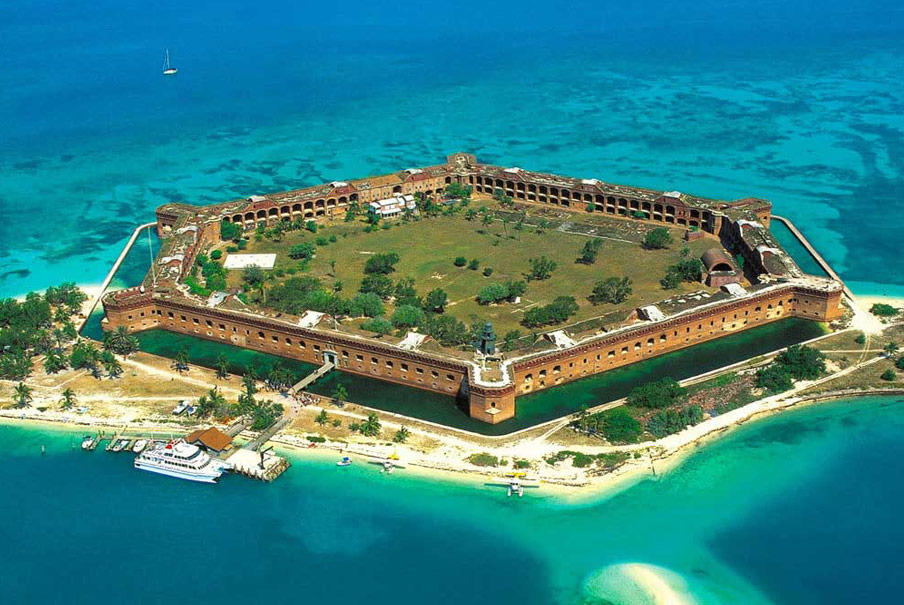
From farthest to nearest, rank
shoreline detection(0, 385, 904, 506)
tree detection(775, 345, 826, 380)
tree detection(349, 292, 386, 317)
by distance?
tree detection(349, 292, 386, 317)
tree detection(775, 345, 826, 380)
shoreline detection(0, 385, 904, 506)

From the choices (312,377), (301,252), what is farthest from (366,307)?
(301,252)

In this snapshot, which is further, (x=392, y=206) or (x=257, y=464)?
(x=392, y=206)

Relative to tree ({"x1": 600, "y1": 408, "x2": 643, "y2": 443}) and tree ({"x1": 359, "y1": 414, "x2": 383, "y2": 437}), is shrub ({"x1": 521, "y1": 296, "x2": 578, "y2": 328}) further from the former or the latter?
tree ({"x1": 359, "y1": 414, "x2": 383, "y2": 437})

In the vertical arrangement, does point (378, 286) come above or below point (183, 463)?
above

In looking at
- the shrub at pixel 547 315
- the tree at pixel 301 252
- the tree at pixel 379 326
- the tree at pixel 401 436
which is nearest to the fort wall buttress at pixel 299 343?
the tree at pixel 379 326

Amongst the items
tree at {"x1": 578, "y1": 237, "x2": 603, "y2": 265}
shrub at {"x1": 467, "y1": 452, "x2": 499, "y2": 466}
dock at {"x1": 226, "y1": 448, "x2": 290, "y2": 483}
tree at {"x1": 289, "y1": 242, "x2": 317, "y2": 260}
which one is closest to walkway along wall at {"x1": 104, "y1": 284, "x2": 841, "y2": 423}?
shrub at {"x1": 467, "y1": 452, "x2": 499, "y2": 466}

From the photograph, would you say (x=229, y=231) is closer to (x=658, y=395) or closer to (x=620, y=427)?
(x=658, y=395)
